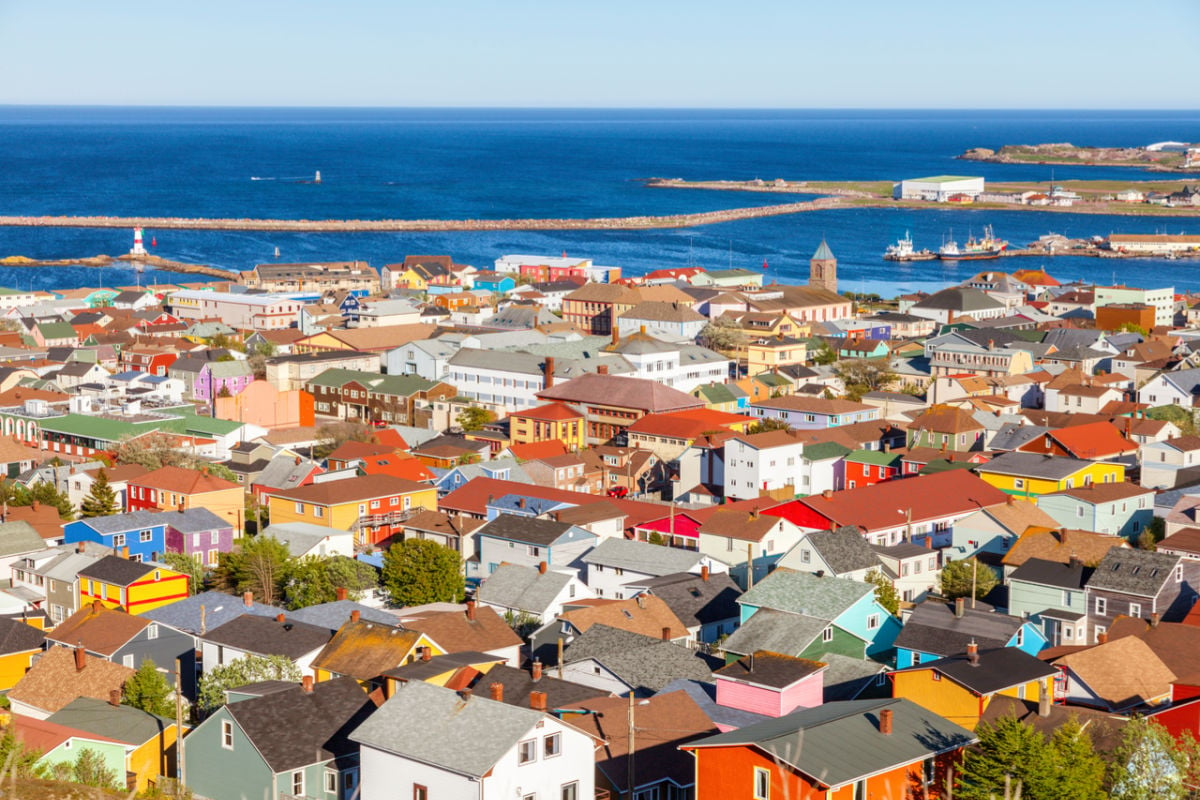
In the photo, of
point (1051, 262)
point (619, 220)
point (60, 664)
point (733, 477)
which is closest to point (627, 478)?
point (733, 477)

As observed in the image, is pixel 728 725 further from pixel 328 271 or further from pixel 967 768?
pixel 328 271

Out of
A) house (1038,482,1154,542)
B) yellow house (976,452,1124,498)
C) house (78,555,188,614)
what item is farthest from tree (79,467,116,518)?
house (1038,482,1154,542)

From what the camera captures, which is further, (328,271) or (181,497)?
(328,271)

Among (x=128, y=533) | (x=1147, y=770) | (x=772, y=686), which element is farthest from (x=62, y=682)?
(x=1147, y=770)

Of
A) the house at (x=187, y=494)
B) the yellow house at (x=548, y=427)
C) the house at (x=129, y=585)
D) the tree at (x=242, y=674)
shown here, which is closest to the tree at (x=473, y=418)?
the yellow house at (x=548, y=427)

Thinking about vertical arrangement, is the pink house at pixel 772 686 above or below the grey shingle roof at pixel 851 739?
below

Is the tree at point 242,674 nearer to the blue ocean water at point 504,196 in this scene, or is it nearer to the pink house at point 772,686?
the pink house at point 772,686
